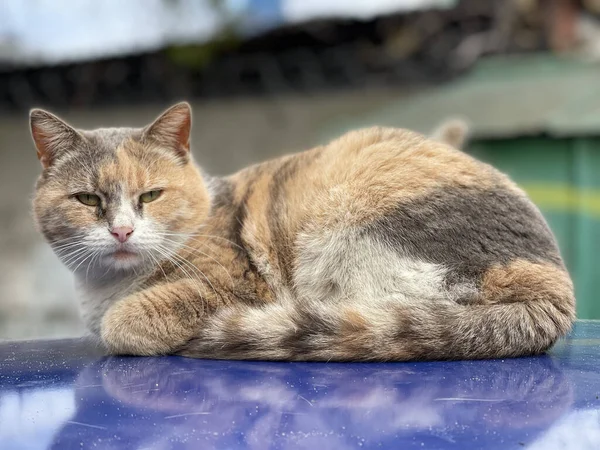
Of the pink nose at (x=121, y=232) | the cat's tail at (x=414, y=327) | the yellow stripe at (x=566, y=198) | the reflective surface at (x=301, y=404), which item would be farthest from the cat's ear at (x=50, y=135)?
the yellow stripe at (x=566, y=198)

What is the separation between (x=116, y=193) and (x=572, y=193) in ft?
12.8

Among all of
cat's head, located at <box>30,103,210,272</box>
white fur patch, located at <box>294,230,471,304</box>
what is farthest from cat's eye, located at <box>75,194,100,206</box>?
white fur patch, located at <box>294,230,471,304</box>

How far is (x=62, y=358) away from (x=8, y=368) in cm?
21

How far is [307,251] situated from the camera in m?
2.56

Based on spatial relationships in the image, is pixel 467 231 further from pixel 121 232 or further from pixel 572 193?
pixel 572 193

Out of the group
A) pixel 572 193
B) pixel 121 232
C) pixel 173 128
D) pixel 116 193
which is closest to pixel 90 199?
pixel 116 193

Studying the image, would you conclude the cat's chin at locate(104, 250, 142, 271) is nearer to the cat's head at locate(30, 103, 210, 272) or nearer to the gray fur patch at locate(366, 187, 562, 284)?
the cat's head at locate(30, 103, 210, 272)

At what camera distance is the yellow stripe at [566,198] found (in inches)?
205

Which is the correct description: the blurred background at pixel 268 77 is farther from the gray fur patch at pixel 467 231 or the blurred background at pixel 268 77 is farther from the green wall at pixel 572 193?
the gray fur patch at pixel 467 231

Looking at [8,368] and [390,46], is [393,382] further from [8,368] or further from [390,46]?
[390,46]

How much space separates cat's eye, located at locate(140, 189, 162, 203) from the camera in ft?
8.54

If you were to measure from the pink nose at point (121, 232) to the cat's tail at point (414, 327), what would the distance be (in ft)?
1.48

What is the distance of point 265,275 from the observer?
8.57ft

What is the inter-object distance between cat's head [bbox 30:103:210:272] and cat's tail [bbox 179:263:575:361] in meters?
0.48
